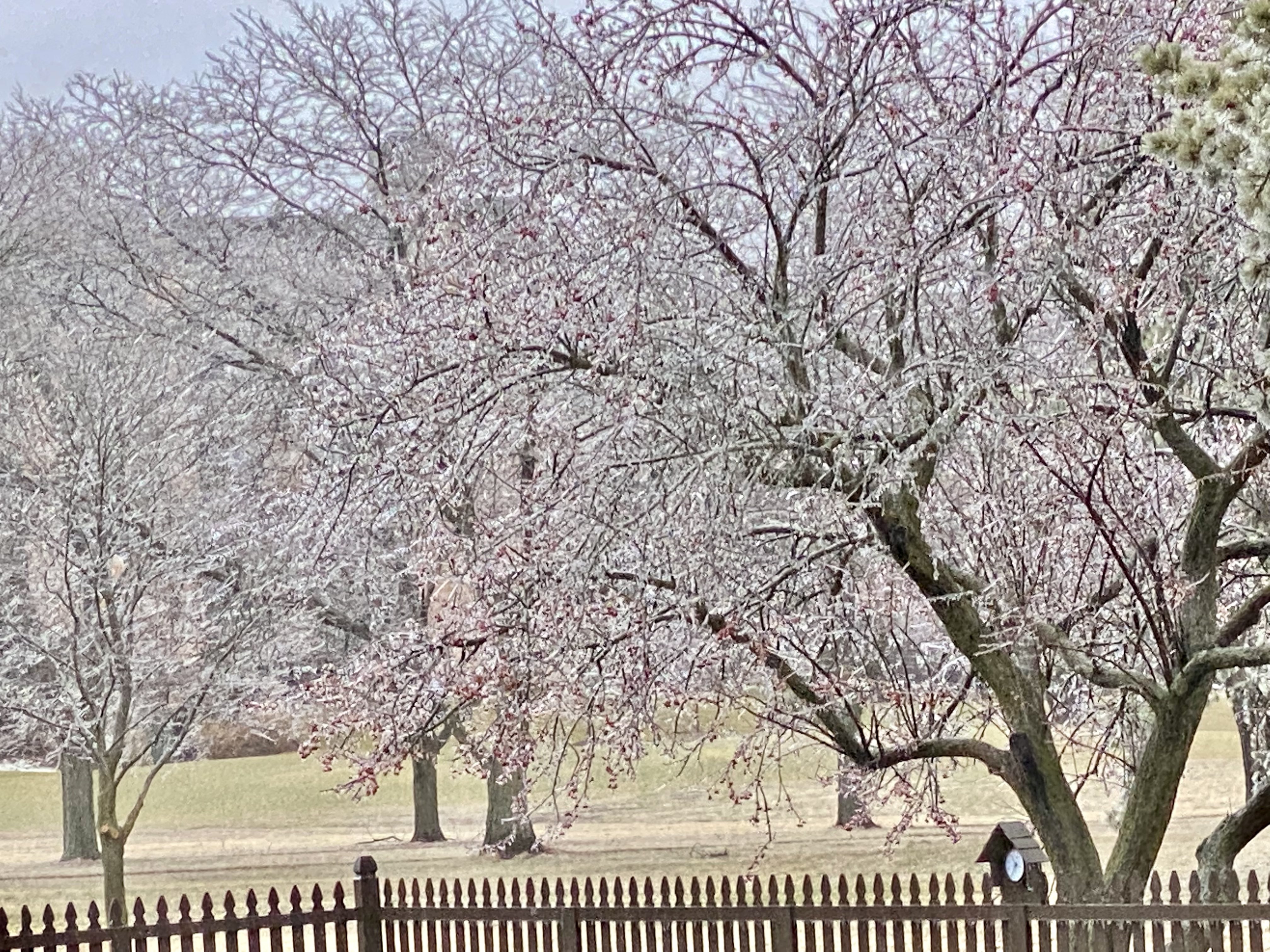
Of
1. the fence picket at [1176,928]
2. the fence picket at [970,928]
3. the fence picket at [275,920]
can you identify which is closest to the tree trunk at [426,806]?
the fence picket at [275,920]

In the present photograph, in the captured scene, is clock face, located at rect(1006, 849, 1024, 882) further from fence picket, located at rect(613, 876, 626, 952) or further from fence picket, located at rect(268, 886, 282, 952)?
fence picket, located at rect(268, 886, 282, 952)

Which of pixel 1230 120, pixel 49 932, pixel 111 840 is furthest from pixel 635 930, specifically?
pixel 111 840

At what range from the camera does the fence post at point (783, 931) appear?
24.1 feet

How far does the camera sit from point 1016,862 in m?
6.74

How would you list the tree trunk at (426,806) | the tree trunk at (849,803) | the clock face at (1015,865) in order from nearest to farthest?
the clock face at (1015,865)
the tree trunk at (849,803)
the tree trunk at (426,806)

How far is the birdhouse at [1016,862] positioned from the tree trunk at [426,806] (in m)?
10.5

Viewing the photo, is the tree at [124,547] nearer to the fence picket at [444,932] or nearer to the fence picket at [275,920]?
the fence picket at [275,920]

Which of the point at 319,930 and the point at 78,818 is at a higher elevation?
the point at 319,930

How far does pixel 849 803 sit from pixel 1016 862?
10.1 meters

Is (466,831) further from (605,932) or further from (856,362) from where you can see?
(856,362)

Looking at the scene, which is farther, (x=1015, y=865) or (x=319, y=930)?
(x=319, y=930)

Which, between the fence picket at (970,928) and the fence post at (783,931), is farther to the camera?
the fence post at (783,931)

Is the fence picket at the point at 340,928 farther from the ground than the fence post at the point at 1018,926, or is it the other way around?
the fence post at the point at 1018,926

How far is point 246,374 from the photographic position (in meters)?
14.1
